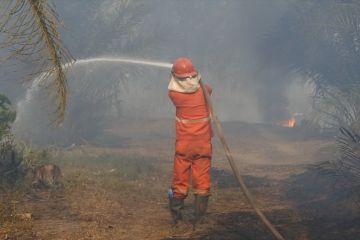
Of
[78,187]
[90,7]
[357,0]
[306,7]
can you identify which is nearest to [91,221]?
[78,187]

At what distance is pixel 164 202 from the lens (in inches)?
275

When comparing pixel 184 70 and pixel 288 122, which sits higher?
pixel 184 70

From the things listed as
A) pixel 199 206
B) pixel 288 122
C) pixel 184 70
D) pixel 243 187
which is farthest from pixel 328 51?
pixel 243 187

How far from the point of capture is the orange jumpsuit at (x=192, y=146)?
5.43 meters

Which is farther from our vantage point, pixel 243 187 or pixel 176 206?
pixel 176 206

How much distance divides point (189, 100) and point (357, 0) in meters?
11.2

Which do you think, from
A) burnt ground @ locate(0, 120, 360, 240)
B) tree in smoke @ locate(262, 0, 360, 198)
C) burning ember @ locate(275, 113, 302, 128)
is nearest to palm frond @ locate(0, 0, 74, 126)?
burnt ground @ locate(0, 120, 360, 240)

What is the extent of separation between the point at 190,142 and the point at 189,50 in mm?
22885

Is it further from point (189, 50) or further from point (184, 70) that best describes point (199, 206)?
point (189, 50)

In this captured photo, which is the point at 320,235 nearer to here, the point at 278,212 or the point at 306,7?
the point at 278,212

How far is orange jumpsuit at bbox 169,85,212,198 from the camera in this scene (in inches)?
214

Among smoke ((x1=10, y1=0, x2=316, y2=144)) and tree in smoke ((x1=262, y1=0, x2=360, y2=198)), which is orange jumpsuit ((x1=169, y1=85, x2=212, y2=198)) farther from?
smoke ((x1=10, y1=0, x2=316, y2=144))

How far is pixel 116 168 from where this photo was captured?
9859mm

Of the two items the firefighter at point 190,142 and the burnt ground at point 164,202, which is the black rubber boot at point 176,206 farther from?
the burnt ground at point 164,202
